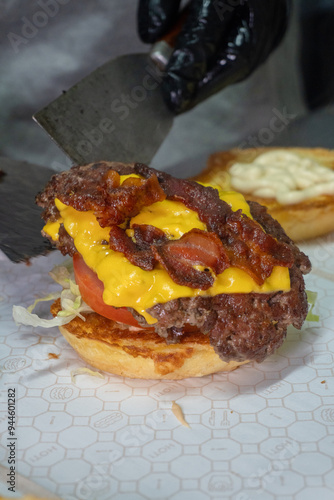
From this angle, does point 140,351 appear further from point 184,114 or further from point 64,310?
point 184,114

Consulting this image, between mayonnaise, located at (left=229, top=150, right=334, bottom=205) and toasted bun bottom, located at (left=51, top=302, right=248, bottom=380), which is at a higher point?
toasted bun bottom, located at (left=51, top=302, right=248, bottom=380)

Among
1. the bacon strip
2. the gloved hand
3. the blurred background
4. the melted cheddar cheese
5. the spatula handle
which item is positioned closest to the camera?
the melted cheddar cheese

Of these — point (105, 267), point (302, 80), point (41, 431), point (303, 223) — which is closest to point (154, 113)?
point (303, 223)

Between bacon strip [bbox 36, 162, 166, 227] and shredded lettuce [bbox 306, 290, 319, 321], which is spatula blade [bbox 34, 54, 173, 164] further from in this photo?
shredded lettuce [bbox 306, 290, 319, 321]

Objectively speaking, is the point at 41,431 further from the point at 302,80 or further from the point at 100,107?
the point at 302,80

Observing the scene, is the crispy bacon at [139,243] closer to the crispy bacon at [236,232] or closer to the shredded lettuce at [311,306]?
the crispy bacon at [236,232]

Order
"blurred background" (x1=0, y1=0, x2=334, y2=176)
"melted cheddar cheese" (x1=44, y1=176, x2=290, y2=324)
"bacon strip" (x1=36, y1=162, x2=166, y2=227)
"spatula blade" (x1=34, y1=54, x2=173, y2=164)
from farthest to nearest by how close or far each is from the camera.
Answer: "blurred background" (x1=0, y1=0, x2=334, y2=176)
"spatula blade" (x1=34, y1=54, x2=173, y2=164)
"bacon strip" (x1=36, y1=162, x2=166, y2=227)
"melted cheddar cheese" (x1=44, y1=176, x2=290, y2=324)

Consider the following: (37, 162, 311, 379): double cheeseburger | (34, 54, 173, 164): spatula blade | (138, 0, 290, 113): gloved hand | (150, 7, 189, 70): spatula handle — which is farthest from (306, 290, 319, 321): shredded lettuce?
(150, 7, 189, 70): spatula handle
